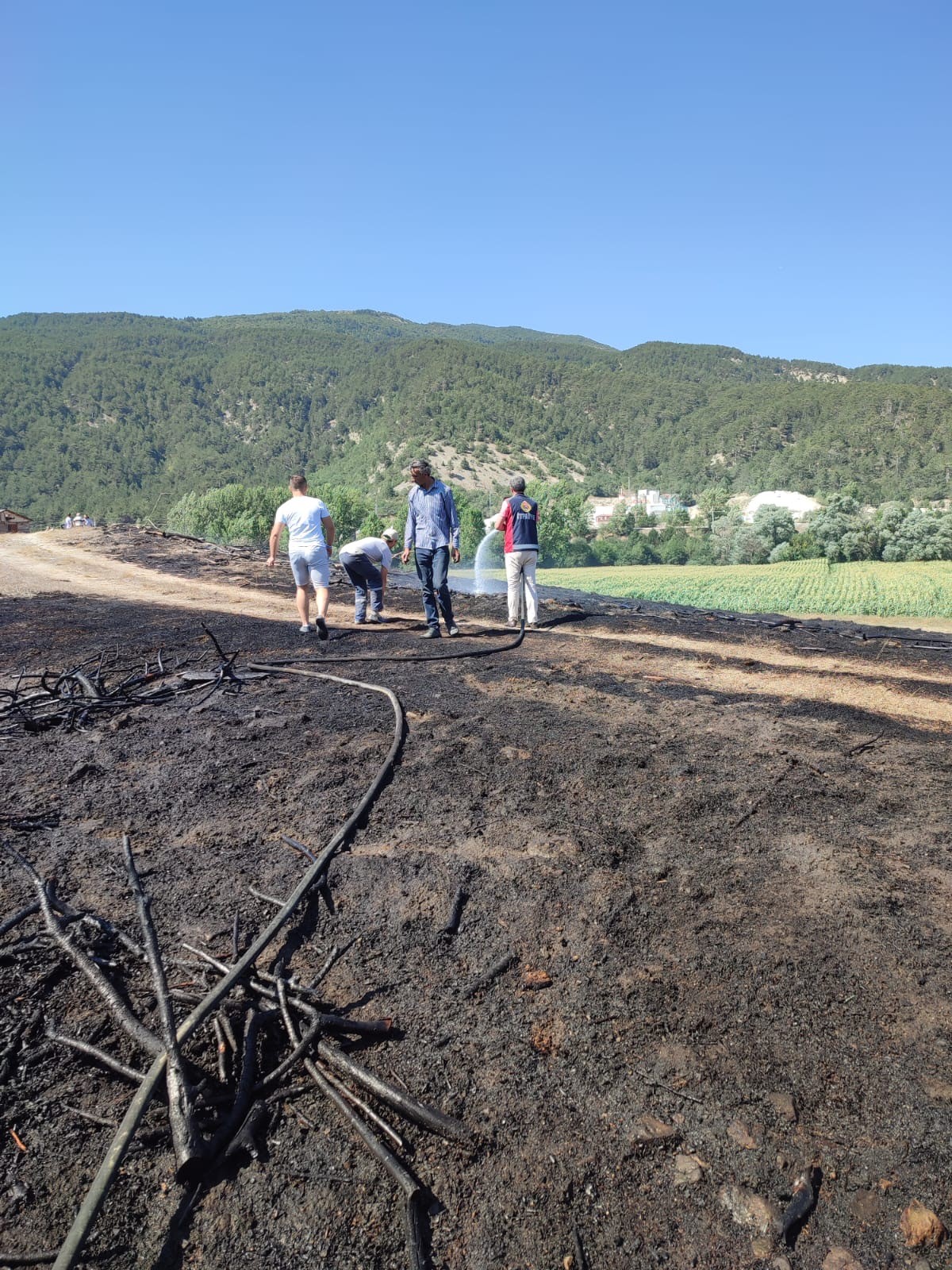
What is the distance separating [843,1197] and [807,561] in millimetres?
43263

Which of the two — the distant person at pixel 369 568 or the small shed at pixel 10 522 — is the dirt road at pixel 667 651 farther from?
the small shed at pixel 10 522

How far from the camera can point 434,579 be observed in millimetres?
8945

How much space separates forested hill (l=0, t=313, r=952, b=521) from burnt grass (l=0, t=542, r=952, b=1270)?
10693cm

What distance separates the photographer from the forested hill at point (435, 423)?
127 m

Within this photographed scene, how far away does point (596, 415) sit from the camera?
16200 centimetres

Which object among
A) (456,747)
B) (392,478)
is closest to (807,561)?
(456,747)

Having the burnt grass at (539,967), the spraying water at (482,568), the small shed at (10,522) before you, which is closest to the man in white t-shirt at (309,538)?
the burnt grass at (539,967)

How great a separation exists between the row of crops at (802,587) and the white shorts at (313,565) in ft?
57.8

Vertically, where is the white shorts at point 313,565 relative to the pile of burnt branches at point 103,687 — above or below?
above

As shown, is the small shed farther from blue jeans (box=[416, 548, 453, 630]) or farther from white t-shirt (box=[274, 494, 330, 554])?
blue jeans (box=[416, 548, 453, 630])

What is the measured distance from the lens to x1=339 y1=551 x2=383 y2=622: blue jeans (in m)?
9.75

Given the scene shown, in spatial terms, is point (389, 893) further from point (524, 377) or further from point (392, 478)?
point (524, 377)

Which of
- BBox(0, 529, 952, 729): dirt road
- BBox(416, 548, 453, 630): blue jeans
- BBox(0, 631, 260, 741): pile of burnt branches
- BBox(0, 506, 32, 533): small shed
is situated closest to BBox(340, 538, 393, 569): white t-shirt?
BBox(416, 548, 453, 630): blue jeans

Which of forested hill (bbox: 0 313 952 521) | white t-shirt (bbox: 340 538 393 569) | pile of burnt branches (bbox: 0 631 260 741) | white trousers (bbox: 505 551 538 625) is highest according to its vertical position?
forested hill (bbox: 0 313 952 521)
